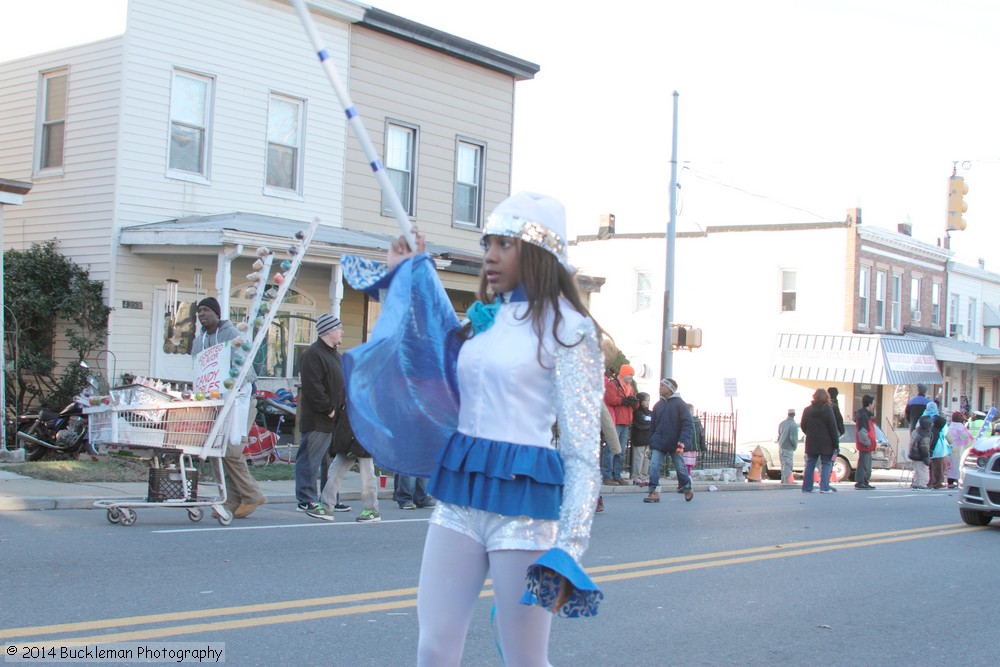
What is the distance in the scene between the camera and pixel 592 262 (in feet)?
129

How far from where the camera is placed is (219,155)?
17609mm

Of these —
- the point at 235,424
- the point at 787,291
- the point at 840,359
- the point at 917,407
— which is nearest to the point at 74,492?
the point at 235,424

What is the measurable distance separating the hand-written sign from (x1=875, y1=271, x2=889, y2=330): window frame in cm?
3022

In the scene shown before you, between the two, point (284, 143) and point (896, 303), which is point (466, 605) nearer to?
point (284, 143)

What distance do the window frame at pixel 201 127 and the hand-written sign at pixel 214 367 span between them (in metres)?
8.00

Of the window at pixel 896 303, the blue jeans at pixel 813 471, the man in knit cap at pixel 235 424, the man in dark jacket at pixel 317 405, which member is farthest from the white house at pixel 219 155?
the window at pixel 896 303

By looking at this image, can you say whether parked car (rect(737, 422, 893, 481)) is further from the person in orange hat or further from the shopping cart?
the shopping cart

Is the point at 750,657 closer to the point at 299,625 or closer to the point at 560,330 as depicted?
the point at 299,625

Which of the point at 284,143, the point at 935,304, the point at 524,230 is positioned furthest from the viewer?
the point at 935,304

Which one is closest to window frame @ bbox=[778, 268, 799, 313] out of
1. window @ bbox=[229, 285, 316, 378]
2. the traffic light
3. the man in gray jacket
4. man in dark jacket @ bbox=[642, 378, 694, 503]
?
the man in gray jacket

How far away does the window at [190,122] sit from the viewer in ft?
56.2

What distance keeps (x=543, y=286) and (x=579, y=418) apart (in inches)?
18.0

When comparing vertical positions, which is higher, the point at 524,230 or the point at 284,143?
the point at 284,143

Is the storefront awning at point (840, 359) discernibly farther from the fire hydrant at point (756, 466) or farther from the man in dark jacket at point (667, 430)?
the man in dark jacket at point (667, 430)
